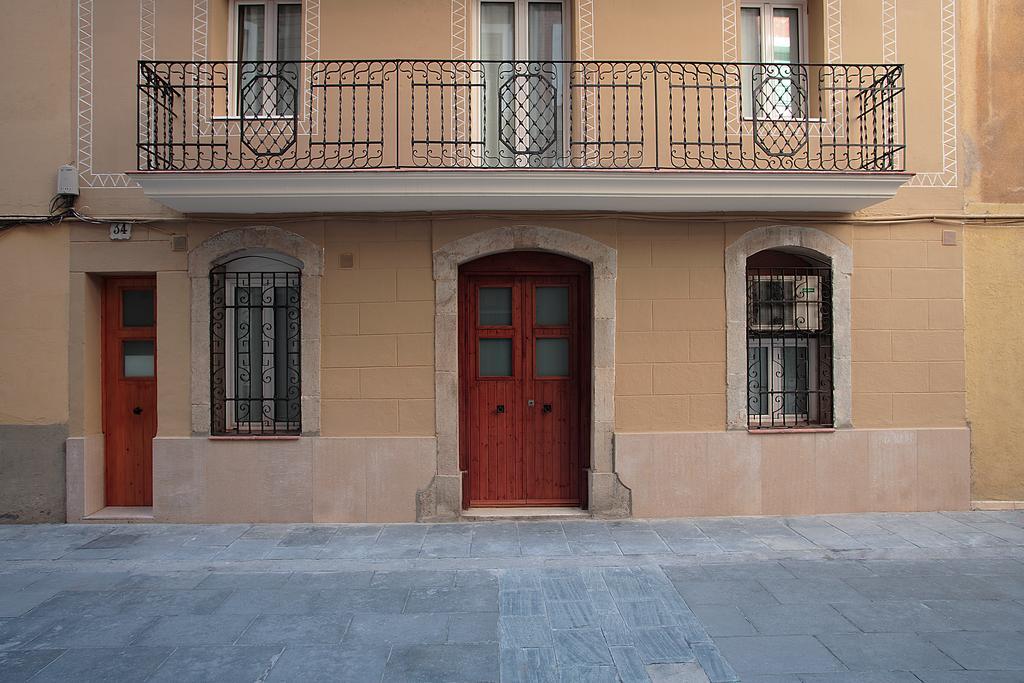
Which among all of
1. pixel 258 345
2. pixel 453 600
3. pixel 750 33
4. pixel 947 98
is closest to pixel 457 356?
pixel 258 345

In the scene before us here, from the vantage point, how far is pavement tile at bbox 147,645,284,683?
4.05 metres

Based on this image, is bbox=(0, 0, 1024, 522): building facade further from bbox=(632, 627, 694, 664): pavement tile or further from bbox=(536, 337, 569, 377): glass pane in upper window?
bbox=(632, 627, 694, 664): pavement tile

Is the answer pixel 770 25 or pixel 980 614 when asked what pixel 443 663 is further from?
pixel 770 25

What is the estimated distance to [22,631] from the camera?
4.68 metres

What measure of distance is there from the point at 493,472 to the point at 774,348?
11.3 ft

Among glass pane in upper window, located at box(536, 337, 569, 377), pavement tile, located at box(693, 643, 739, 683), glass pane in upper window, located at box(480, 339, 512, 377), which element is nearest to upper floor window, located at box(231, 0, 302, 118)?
glass pane in upper window, located at box(480, 339, 512, 377)

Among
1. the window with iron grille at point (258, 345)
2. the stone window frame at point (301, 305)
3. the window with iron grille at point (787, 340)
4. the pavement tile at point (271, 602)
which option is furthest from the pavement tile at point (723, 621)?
the window with iron grille at point (258, 345)

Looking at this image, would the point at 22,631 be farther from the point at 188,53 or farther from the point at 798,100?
the point at 798,100

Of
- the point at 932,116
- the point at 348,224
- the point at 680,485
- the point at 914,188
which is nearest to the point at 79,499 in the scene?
the point at 348,224

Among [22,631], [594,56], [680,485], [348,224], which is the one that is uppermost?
[594,56]

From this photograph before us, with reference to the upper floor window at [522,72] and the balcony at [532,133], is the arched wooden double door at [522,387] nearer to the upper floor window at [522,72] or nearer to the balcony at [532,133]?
the balcony at [532,133]

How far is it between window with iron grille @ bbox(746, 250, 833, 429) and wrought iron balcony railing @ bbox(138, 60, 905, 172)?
113 cm

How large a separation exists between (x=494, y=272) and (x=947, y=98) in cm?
532

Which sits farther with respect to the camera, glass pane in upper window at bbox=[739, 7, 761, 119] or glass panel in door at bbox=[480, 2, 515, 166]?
glass pane in upper window at bbox=[739, 7, 761, 119]
